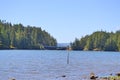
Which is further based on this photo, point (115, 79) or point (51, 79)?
point (51, 79)

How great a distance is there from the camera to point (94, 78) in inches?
2351

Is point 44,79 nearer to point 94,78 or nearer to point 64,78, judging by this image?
point 64,78

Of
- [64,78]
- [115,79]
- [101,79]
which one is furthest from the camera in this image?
[64,78]

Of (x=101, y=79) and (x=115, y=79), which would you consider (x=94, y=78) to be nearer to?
(x=101, y=79)

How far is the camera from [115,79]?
54125 millimetres

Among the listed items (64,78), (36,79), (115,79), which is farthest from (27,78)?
(115,79)

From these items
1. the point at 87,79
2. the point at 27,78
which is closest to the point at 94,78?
the point at 87,79

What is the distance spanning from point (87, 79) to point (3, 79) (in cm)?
1308

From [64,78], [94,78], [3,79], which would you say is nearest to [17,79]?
[3,79]

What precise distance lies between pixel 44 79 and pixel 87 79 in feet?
22.3

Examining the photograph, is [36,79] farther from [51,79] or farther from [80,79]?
[80,79]

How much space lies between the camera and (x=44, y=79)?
60.7 metres

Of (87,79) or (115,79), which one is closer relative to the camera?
(115,79)

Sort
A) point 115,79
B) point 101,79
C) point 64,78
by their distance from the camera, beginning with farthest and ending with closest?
point 64,78 → point 101,79 → point 115,79
